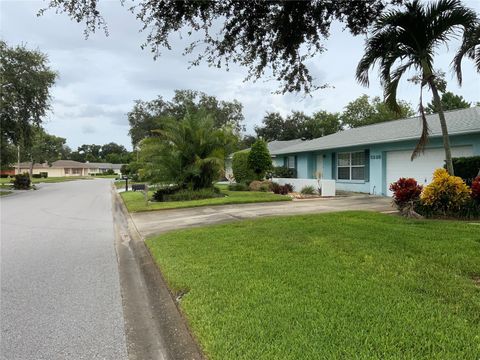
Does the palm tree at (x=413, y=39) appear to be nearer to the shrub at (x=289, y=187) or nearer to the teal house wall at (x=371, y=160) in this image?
the teal house wall at (x=371, y=160)

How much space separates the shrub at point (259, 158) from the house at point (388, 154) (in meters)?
2.29

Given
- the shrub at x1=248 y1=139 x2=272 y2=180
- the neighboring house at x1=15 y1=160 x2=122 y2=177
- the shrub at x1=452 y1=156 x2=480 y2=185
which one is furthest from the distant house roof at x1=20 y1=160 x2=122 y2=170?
the shrub at x1=452 y1=156 x2=480 y2=185

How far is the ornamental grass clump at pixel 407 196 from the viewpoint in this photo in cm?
1018

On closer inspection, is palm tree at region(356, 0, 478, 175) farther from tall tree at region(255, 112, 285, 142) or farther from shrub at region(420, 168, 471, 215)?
tall tree at region(255, 112, 285, 142)

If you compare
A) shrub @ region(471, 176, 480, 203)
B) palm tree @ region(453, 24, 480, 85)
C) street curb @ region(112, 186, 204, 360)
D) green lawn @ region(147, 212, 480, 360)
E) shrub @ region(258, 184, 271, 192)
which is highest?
palm tree @ region(453, 24, 480, 85)

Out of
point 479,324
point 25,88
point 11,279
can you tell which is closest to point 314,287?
point 479,324

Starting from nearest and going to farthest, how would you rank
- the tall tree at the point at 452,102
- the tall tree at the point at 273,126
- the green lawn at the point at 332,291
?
the green lawn at the point at 332,291
the tall tree at the point at 452,102
the tall tree at the point at 273,126

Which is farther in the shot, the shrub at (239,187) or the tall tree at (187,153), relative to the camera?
the shrub at (239,187)

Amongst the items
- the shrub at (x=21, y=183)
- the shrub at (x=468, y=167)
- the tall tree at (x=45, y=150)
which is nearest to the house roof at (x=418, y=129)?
the shrub at (x=468, y=167)

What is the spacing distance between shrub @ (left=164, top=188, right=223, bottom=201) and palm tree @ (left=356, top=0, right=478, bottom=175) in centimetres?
1057

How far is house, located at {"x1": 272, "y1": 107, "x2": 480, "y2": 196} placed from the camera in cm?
1459

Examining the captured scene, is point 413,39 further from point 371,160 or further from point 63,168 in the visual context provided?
point 63,168

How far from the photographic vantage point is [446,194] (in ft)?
31.7

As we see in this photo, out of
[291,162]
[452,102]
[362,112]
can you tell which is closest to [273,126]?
[362,112]
